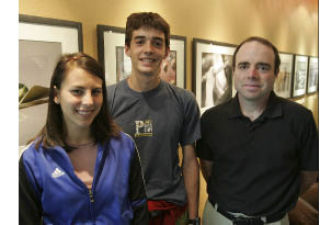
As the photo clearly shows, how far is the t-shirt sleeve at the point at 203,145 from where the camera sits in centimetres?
172

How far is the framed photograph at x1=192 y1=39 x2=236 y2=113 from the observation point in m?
2.91

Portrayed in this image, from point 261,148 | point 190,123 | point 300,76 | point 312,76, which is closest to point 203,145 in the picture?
point 190,123

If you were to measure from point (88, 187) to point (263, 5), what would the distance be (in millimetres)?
3842

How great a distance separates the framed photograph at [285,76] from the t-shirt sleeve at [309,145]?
3089mm

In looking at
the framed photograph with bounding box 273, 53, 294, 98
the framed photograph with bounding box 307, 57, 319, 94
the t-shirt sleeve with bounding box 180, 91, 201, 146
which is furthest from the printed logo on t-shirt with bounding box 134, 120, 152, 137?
the framed photograph with bounding box 307, 57, 319, 94

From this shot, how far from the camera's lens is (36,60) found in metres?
1.63

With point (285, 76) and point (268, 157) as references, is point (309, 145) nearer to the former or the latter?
point (268, 157)

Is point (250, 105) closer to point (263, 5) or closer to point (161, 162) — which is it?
point (161, 162)

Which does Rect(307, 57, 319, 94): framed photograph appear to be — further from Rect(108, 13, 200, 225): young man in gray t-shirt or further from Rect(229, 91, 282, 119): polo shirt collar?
Rect(108, 13, 200, 225): young man in gray t-shirt

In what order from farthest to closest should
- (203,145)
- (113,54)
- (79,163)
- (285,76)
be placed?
(285,76) → (113,54) → (203,145) → (79,163)

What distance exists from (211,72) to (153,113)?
1740 millimetres

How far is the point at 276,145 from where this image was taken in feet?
4.98

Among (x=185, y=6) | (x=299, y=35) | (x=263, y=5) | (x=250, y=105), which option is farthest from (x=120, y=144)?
(x=299, y=35)

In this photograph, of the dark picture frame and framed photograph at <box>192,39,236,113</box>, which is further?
framed photograph at <box>192,39,236,113</box>
